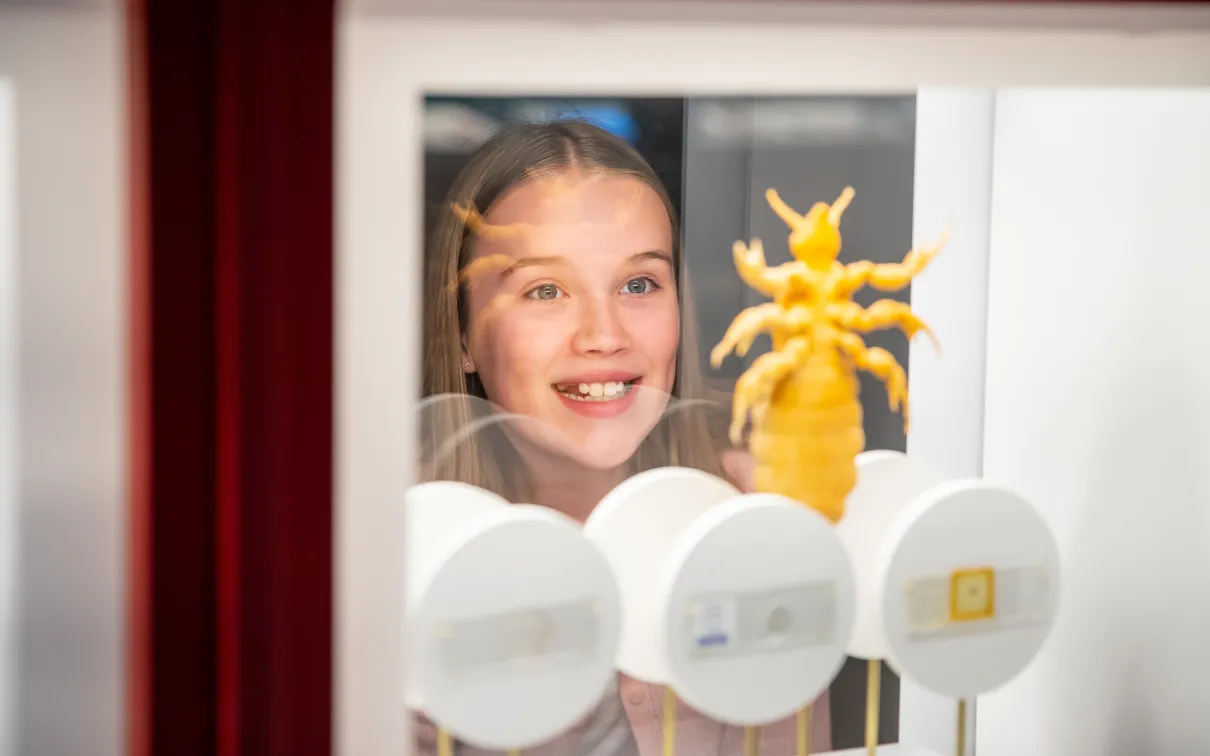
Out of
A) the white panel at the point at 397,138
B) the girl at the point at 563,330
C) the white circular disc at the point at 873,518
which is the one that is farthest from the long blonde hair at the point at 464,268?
the white panel at the point at 397,138

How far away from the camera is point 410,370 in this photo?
67 centimetres

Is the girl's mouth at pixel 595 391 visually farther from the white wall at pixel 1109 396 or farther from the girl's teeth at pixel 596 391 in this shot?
the white wall at pixel 1109 396

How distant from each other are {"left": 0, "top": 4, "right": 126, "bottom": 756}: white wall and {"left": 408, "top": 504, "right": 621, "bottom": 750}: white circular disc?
0.57 feet

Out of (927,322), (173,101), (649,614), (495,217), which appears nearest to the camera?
(173,101)

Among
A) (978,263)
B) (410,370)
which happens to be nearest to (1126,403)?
(978,263)

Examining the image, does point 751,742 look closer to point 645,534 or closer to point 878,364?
point 645,534

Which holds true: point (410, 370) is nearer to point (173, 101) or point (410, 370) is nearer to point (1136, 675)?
point (173, 101)

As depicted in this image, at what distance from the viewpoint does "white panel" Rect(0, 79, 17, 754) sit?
64cm

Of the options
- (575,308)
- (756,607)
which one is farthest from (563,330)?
(756,607)

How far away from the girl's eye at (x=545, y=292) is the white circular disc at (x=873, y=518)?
0.26m

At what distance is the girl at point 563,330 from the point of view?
3.04 ft

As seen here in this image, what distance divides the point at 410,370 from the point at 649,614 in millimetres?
257

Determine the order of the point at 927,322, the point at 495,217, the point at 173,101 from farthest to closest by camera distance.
→ 1. the point at 927,322
2. the point at 495,217
3. the point at 173,101

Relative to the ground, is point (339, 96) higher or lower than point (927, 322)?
higher
